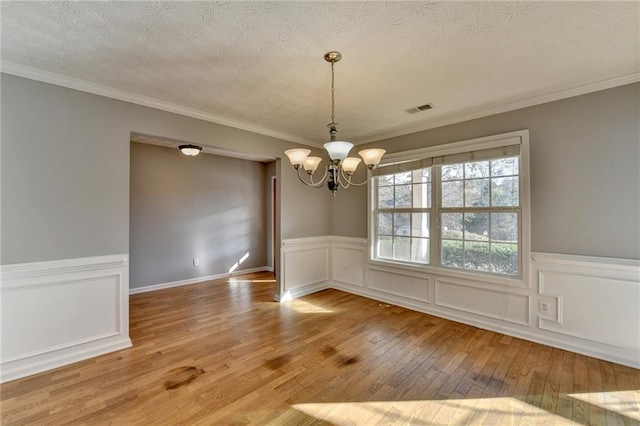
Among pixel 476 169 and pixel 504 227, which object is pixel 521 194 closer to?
pixel 504 227

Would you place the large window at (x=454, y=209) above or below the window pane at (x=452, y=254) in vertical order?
above

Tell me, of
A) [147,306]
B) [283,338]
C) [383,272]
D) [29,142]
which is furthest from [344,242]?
[29,142]

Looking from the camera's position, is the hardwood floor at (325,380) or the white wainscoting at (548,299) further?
the white wainscoting at (548,299)

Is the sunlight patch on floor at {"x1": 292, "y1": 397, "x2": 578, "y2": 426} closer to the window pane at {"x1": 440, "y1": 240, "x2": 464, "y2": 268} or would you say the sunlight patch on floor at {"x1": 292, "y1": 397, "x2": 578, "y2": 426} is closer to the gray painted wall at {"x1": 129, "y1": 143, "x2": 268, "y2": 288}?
the window pane at {"x1": 440, "y1": 240, "x2": 464, "y2": 268}

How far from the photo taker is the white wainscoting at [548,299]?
8.07 feet

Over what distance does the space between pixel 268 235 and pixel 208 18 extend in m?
5.02

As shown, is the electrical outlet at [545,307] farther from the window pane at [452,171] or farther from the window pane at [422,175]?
the window pane at [422,175]

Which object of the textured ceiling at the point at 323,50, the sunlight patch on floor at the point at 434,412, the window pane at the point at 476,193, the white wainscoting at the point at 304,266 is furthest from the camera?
the white wainscoting at the point at 304,266

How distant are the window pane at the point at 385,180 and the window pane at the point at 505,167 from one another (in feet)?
4.53

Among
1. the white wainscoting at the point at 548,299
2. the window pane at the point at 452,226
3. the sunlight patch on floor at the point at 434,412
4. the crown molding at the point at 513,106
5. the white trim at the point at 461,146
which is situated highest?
the crown molding at the point at 513,106

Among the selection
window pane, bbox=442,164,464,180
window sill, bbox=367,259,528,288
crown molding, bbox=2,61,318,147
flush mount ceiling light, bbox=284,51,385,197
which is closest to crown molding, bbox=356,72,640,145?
window pane, bbox=442,164,464,180

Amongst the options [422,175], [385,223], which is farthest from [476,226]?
[385,223]

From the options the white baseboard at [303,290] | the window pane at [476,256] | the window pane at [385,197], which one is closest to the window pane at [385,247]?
the window pane at [385,197]

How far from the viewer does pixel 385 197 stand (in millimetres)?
4277
